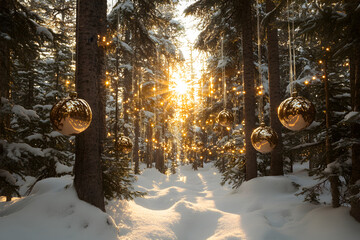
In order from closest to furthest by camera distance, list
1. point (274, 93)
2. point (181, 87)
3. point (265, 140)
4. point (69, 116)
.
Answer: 1. point (69, 116)
2. point (265, 140)
3. point (274, 93)
4. point (181, 87)

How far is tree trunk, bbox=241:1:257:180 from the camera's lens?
1001 cm

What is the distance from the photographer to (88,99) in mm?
5098

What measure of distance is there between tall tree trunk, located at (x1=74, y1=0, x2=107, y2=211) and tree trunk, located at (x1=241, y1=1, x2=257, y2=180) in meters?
6.85

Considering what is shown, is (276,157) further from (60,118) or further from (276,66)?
(60,118)

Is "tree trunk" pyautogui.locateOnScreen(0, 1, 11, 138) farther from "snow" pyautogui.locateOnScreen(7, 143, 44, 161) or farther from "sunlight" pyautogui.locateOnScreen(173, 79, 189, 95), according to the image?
"sunlight" pyautogui.locateOnScreen(173, 79, 189, 95)

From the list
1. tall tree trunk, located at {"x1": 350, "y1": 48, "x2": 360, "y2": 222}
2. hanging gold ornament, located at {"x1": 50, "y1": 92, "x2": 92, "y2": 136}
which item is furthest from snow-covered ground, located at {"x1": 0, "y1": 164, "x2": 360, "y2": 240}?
hanging gold ornament, located at {"x1": 50, "y1": 92, "x2": 92, "y2": 136}

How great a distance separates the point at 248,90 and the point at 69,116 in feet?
26.9

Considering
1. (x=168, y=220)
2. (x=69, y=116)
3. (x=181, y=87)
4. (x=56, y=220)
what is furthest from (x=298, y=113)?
(x=181, y=87)

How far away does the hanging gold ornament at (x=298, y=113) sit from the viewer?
428 cm

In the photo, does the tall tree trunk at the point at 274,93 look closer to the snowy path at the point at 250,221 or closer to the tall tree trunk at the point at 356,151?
the snowy path at the point at 250,221

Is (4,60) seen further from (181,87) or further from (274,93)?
(181,87)

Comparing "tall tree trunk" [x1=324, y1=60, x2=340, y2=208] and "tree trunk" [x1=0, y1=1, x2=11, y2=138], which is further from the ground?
"tree trunk" [x1=0, y1=1, x2=11, y2=138]

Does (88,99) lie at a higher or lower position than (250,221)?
higher

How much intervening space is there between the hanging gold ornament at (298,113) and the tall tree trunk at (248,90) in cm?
572
